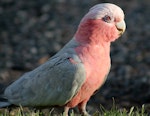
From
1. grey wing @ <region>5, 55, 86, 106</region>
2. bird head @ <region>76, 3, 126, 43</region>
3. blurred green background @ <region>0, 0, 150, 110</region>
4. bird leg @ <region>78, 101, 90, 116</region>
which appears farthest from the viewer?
blurred green background @ <region>0, 0, 150, 110</region>

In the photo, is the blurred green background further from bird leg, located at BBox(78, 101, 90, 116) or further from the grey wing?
the grey wing

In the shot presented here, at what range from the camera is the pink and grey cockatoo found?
596 centimetres

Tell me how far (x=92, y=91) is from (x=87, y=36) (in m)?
0.55

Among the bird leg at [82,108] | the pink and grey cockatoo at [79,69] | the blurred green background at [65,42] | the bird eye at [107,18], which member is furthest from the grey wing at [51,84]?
the blurred green background at [65,42]

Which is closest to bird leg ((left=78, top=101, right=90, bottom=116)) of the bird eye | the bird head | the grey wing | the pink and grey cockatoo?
the pink and grey cockatoo

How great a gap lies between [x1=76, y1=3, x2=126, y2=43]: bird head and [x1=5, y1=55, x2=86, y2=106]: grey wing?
1.00ft

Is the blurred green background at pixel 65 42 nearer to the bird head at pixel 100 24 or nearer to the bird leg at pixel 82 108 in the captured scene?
the bird leg at pixel 82 108

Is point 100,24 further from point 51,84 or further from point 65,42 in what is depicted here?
point 65,42

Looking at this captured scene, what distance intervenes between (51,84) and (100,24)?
761 mm

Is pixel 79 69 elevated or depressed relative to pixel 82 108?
elevated

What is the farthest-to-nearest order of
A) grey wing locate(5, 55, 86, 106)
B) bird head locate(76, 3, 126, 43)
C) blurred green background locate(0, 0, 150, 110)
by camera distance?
blurred green background locate(0, 0, 150, 110) → bird head locate(76, 3, 126, 43) → grey wing locate(5, 55, 86, 106)

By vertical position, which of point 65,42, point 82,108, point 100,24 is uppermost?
point 65,42

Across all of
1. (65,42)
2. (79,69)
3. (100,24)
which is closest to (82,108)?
(79,69)

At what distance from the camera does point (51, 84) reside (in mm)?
6094
